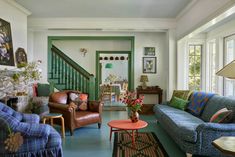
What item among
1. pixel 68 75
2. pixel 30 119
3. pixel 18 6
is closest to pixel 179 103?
pixel 30 119

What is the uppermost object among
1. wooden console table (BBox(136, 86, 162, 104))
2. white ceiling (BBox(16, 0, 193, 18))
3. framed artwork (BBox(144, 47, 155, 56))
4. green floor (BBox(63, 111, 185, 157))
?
white ceiling (BBox(16, 0, 193, 18))

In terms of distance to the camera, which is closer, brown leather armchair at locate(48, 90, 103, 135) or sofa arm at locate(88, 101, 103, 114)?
brown leather armchair at locate(48, 90, 103, 135)

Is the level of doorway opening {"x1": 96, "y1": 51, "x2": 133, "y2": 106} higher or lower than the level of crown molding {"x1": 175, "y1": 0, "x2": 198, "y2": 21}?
lower

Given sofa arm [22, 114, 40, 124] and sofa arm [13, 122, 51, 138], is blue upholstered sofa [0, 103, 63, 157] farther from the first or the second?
sofa arm [22, 114, 40, 124]

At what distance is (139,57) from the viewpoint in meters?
7.19

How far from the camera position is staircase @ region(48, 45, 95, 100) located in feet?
24.4

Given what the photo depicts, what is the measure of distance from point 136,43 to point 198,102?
134 inches

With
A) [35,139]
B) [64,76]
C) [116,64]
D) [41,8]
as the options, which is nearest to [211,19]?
[35,139]

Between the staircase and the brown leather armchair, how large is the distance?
237 cm

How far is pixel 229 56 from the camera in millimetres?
5148

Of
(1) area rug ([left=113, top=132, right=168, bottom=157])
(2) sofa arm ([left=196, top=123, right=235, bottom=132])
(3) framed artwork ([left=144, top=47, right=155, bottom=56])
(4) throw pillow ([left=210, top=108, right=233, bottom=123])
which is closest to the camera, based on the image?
(2) sofa arm ([left=196, top=123, right=235, bottom=132])

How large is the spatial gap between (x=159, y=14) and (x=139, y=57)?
1.90 m

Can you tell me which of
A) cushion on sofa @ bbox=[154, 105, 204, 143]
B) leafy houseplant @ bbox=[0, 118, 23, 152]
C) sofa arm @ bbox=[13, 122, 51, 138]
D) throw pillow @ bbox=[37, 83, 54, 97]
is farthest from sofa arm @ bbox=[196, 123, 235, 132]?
throw pillow @ bbox=[37, 83, 54, 97]

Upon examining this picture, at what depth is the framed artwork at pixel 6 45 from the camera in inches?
169
